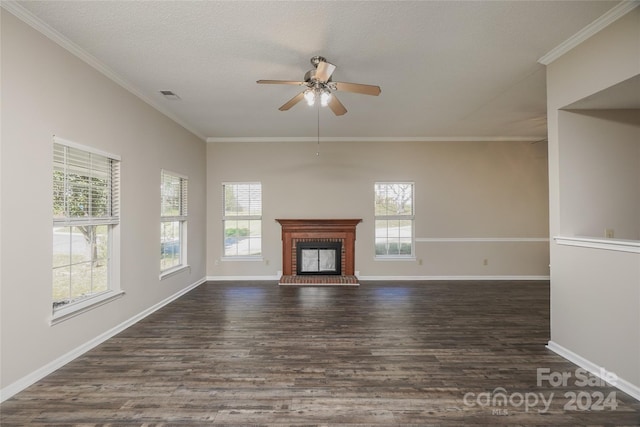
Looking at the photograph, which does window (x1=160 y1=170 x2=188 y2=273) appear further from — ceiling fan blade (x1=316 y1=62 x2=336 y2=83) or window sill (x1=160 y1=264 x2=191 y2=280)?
ceiling fan blade (x1=316 y1=62 x2=336 y2=83)

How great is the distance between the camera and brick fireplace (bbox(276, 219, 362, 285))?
5.52m

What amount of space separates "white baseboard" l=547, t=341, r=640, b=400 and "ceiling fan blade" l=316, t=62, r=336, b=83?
325 centimetres

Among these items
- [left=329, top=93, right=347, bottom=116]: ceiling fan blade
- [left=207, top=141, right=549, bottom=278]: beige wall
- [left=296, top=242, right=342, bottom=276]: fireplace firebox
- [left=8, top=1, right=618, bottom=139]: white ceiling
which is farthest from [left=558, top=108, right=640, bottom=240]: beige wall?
[left=296, top=242, right=342, bottom=276]: fireplace firebox

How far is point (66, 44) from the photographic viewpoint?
2395mm

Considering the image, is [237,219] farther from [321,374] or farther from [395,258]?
[321,374]

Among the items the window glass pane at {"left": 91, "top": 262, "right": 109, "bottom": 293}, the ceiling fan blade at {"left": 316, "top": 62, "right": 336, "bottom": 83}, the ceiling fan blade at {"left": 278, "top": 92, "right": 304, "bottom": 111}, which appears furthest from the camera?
the window glass pane at {"left": 91, "top": 262, "right": 109, "bottom": 293}

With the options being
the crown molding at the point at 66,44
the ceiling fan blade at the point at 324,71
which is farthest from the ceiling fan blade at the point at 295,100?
the crown molding at the point at 66,44

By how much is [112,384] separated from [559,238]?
13.1 ft

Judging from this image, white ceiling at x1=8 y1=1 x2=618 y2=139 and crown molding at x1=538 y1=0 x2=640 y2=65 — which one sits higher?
white ceiling at x1=8 y1=1 x2=618 y2=139

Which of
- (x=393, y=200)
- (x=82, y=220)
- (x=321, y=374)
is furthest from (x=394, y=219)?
(x=82, y=220)

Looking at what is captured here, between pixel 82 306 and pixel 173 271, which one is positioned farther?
pixel 173 271

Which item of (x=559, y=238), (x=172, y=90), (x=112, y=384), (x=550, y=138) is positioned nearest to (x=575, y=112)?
(x=550, y=138)

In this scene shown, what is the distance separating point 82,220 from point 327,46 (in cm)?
281

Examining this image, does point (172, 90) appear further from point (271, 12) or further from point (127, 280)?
point (127, 280)
